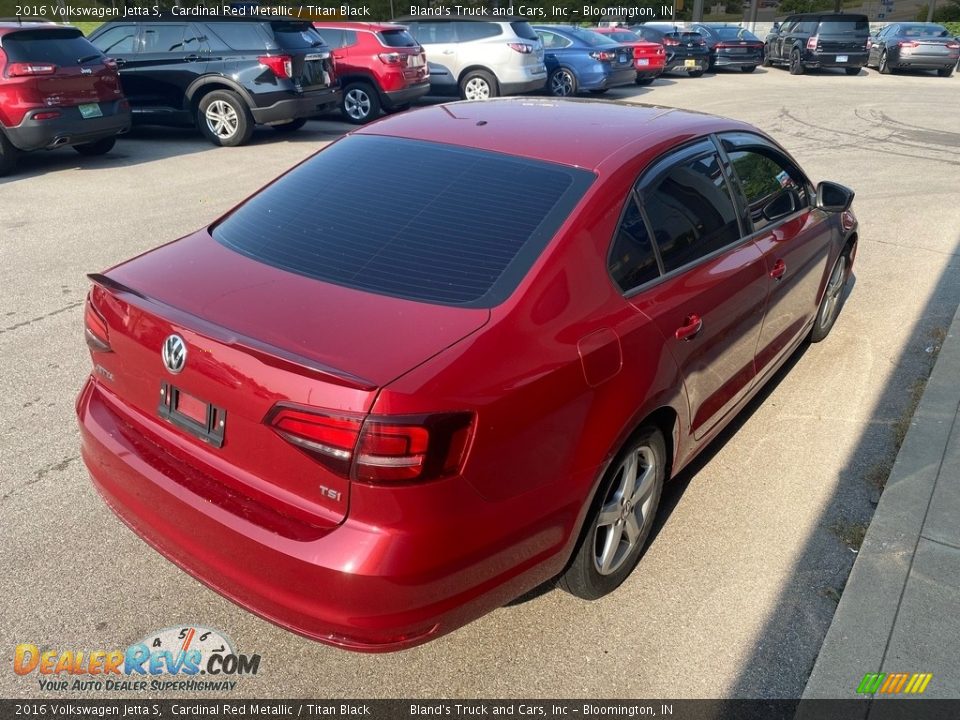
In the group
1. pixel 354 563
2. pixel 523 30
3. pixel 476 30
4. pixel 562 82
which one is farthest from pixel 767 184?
pixel 562 82

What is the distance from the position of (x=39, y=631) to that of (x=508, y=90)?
46.4 feet

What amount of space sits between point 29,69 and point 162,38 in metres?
3.11

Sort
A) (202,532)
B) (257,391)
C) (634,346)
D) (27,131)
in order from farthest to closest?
(27,131) < (634,346) < (202,532) < (257,391)

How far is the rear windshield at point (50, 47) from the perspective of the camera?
30.1 ft

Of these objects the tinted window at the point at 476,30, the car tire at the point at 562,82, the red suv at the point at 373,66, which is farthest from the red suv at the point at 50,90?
the car tire at the point at 562,82

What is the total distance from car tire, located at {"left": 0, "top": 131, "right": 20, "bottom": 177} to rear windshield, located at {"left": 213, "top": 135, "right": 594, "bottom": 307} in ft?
25.6

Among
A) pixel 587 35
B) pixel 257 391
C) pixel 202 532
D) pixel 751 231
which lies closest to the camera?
pixel 257 391

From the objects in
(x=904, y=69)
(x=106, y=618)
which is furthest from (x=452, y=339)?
(x=904, y=69)

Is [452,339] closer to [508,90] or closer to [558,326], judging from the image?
[558,326]

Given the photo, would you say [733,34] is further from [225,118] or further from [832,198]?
[832,198]

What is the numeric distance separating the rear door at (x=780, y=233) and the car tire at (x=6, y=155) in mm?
8810

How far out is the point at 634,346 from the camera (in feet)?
8.97

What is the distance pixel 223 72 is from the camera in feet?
37.6

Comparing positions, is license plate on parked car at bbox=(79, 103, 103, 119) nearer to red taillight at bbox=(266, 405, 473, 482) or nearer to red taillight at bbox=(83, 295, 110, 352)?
red taillight at bbox=(83, 295, 110, 352)
